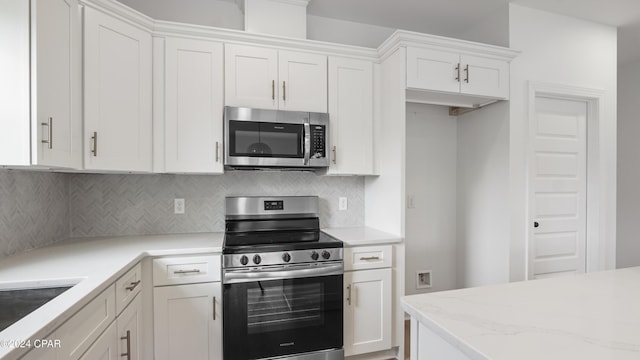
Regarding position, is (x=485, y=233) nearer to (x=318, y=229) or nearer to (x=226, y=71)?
(x=318, y=229)

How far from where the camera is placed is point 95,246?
1918 millimetres

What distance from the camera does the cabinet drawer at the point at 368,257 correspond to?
214 centimetres

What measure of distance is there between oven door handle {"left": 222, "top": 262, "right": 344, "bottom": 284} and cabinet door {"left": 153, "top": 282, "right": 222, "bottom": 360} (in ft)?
0.42

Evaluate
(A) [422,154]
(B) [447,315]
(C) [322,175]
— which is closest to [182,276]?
(C) [322,175]

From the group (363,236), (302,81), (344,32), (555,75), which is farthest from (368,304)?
(555,75)

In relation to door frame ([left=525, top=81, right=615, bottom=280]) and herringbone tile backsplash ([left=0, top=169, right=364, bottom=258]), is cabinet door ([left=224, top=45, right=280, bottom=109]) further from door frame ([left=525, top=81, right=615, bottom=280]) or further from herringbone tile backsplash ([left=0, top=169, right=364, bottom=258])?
door frame ([left=525, top=81, right=615, bottom=280])

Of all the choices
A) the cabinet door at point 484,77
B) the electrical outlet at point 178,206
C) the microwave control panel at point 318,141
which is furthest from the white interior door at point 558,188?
the electrical outlet at point 178,206

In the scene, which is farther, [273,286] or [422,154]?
[422,154]

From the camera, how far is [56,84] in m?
1.46

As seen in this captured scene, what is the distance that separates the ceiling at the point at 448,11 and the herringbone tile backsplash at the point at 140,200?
1.42 m

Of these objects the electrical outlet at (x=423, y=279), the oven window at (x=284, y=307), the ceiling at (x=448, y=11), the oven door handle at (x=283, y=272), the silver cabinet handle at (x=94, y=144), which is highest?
the ceiling at (x=448, y=11)

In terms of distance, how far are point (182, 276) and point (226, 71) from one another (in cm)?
138

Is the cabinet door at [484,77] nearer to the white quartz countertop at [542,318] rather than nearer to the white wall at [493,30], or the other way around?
the white wall at [493,30]

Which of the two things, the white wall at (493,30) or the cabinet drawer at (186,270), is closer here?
the cabinet drawer at (186,270)
